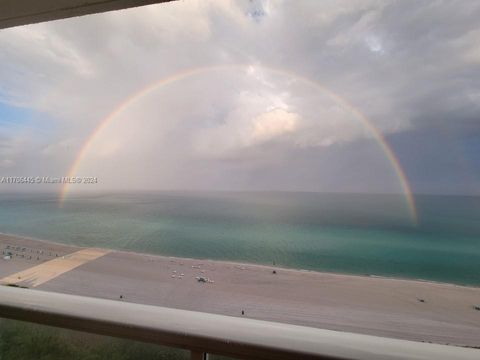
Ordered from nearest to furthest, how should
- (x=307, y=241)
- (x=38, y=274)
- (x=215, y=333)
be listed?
(x=215, y=333), (x=38, y=274), (x=307, y=241)

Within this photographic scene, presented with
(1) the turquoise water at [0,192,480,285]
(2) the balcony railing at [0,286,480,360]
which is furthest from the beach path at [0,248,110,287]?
(1) the turquoise water at [0,192,480,285]

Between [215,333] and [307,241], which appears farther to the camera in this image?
[307,241]

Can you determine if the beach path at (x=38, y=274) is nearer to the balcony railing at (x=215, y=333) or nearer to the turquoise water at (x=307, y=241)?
the balcony railing at (x=215, y=333)

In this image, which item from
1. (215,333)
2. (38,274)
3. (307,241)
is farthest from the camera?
(307,241)

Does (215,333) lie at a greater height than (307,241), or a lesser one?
greater

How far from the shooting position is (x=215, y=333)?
41cm

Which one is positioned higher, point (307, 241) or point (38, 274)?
point (38, 274)

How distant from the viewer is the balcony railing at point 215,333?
1.25ft

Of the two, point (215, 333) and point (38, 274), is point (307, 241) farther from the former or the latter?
point (215, 333)

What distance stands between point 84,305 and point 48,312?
0.07m

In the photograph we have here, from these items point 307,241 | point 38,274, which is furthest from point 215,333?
point 307,241

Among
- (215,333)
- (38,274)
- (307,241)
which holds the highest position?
(215,333)

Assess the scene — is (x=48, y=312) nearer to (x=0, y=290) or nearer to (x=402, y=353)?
(x=0, y=290)

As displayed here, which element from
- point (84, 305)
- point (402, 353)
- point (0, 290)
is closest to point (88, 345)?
point (84, 305)
